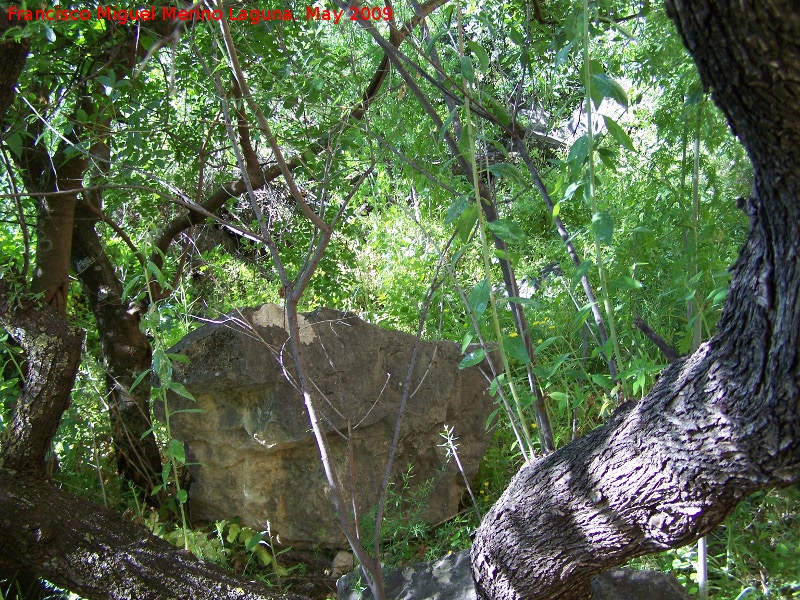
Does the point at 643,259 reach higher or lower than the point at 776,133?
higher

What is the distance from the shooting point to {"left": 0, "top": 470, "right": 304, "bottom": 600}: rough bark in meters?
2.07

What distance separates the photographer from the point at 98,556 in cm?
213

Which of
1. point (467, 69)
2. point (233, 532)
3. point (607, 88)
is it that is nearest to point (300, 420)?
point (233, 532)

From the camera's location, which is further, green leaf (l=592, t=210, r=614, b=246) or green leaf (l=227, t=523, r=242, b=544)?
green leaf (l=227, t=523, r=242, b=544)

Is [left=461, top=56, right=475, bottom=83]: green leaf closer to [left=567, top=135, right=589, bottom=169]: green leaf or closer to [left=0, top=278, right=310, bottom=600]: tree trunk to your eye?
[left=567, top=135, right=589, bottom=169]: green leaf

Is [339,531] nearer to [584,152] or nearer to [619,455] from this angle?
[619,455]

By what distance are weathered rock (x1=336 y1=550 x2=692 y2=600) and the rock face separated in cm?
67

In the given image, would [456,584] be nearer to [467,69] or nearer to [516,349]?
[516,349]

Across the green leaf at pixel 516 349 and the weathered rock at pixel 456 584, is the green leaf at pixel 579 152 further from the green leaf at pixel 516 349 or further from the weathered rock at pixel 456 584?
the weathered rock at pixel 456 584

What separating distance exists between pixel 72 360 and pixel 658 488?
6.53 feet

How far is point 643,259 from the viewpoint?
277 cm

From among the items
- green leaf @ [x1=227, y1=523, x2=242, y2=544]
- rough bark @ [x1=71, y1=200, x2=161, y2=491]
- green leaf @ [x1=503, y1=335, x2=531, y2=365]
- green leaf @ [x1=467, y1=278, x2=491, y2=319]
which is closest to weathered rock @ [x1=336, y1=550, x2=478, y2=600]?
green leaf @ [x1=227, y1=523, x2=242, y2=544]

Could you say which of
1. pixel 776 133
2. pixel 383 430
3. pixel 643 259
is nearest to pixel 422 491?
pixel 383 430

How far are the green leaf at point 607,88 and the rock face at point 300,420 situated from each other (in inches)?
66.8
